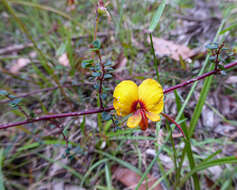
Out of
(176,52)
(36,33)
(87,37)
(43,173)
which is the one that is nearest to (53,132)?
(43,173)

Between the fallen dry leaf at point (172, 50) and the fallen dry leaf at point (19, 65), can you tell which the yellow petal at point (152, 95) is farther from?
the fallen dry leaf at point (19, 65)

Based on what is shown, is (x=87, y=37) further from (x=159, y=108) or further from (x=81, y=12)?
(x=159, y=108)

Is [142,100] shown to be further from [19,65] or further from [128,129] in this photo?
[19,65]

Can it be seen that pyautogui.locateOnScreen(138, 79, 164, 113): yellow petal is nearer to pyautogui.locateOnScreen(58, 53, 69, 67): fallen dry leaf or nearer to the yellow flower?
the yellow flower

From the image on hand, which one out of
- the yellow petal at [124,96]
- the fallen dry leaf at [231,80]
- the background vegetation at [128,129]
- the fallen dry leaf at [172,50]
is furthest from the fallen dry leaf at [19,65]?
the fallen dry leaf at [231,80]

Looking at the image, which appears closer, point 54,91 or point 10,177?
point 10,177

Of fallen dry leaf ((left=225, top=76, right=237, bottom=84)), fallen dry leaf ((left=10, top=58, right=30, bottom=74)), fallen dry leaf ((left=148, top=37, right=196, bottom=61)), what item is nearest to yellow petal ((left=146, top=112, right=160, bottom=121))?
fallen dry leaf ((left=148, top=37, right=196, bottom=61))

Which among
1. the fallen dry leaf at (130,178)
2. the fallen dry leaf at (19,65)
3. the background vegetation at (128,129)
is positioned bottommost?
the fallen dry leaf at (130,178)

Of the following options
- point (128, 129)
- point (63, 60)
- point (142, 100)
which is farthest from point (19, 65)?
point (142, 100)
